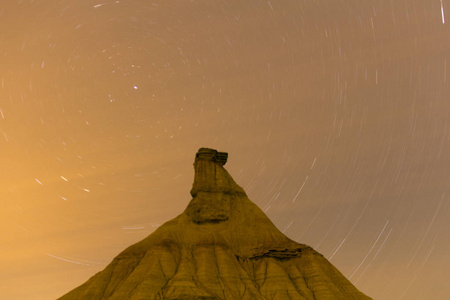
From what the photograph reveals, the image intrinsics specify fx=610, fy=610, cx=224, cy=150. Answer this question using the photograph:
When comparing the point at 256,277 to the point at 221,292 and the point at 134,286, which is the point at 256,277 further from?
the point at 134,286

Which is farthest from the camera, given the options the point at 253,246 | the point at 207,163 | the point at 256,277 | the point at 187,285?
the point at 207,163

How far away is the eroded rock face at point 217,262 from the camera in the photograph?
8975 cm

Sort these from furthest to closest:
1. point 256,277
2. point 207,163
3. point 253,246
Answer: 1. point 207,163
2. point 253,246
3. point 256,277

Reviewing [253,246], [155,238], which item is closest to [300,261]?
[253,246]

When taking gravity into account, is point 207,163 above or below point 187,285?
above

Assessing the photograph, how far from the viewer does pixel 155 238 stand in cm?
10262

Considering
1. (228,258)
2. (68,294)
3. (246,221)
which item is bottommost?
(68,294)

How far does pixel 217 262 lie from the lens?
314 feet

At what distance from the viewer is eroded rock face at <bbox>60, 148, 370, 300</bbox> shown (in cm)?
8975

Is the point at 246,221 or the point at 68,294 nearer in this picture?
the point at 68,294

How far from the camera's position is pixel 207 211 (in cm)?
10806

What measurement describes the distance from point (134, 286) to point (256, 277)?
18903mm

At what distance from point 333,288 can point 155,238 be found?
100ft

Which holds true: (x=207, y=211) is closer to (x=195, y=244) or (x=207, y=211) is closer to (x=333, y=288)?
(x=195, y=244)
